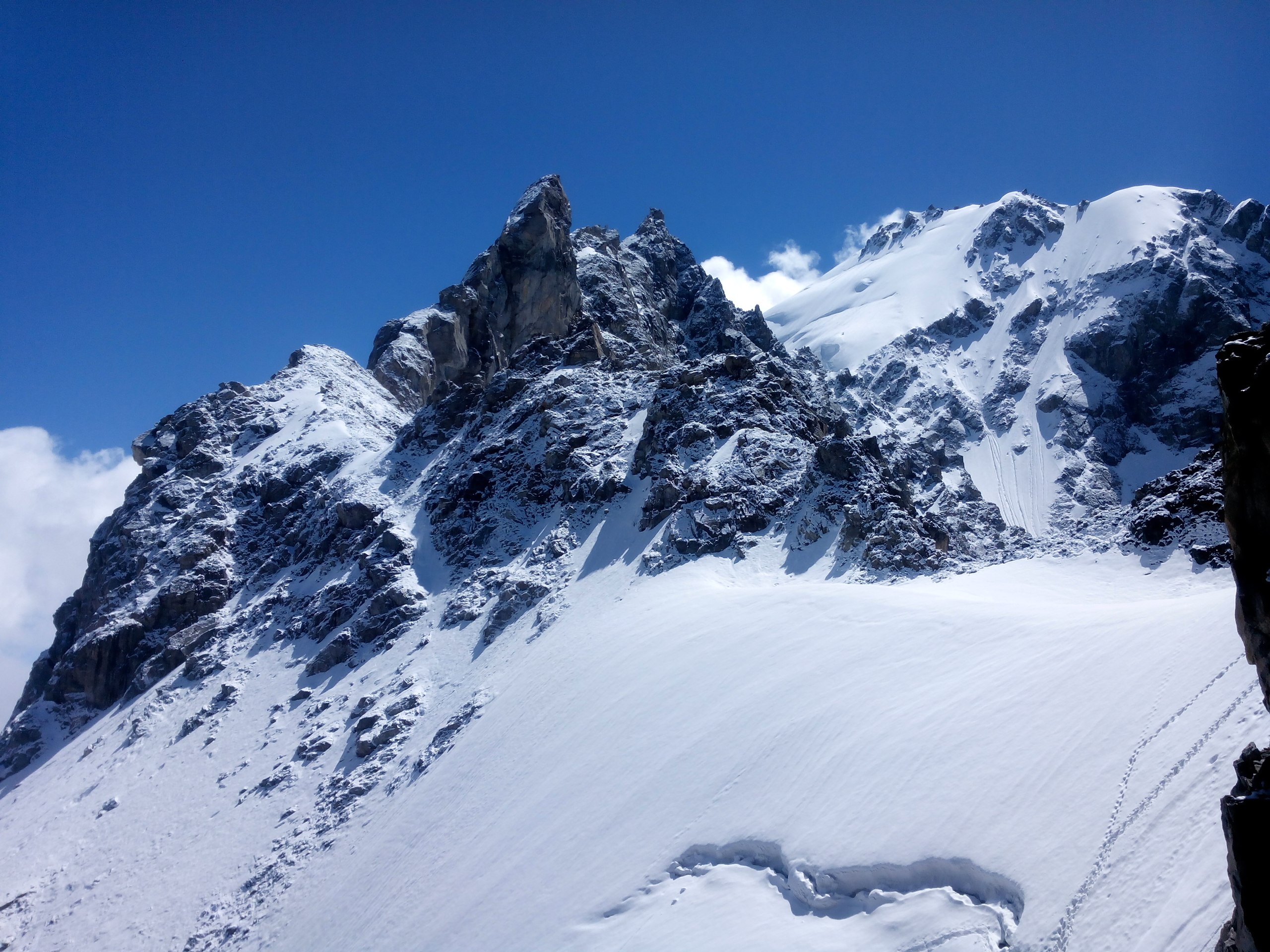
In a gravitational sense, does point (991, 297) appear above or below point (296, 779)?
above

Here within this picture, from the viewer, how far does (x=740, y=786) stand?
21.6 meters

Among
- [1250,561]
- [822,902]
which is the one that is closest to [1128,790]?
[822,902]

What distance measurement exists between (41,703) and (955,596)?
170ft

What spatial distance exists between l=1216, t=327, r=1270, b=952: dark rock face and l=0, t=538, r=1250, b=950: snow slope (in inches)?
177

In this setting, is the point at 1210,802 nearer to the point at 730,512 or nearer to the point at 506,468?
the point at 730,512

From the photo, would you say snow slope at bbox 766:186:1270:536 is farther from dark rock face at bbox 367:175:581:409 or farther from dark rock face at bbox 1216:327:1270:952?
dark rock face at bbox 1216:327:1270:952

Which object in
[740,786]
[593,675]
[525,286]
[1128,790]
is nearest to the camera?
[1128,790]

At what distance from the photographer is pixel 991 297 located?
4961 inches

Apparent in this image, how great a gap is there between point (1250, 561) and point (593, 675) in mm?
24657

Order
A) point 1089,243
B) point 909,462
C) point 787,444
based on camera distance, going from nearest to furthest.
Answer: point 787,444
point 909,462
point 1089,243

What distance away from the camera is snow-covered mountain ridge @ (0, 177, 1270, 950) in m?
17.0

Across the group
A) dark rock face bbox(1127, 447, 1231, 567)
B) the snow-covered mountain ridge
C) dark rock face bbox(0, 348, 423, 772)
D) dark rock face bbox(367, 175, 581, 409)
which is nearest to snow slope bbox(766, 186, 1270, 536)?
the snow-covered mountain ridge

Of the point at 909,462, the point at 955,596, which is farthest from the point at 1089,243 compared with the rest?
the point at 955,596

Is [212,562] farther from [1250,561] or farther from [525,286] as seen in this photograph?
[1250,561]
